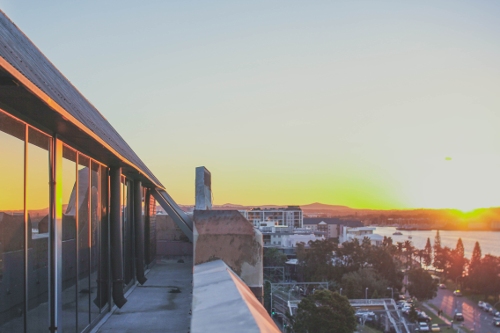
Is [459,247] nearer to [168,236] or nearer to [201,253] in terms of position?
[168,236]

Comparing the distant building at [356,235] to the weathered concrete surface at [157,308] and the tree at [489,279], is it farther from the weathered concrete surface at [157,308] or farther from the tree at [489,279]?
the weathered concrete surface at [157,308]

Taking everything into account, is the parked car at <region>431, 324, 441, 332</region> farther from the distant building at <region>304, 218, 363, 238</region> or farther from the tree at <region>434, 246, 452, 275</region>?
the distant building at <region>304, 218, 363, 238</region>

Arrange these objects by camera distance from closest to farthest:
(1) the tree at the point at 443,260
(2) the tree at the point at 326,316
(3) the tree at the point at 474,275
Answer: (2) the tree at the point at 326,316, (3) the tree at the point at 474,275, (1) the tree at the point at 443,260

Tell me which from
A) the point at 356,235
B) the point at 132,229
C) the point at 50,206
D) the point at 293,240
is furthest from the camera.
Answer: the point at 356,235

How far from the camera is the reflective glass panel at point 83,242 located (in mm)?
6242

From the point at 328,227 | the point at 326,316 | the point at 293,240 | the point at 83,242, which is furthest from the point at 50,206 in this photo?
the point at 328,227

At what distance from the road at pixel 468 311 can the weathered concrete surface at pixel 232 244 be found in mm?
52173

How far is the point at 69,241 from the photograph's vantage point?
5.81 m

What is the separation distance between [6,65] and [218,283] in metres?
3.30

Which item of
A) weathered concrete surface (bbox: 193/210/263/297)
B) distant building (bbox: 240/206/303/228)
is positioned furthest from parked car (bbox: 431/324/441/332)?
distant building (bbox: 240/206/303/228)

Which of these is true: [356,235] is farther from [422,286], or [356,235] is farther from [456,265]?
[422,286]

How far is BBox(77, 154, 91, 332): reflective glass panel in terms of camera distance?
20.5ft

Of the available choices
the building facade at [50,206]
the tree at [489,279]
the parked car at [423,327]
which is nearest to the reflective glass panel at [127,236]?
the building facade at [50,206]

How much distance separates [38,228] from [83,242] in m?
1.85
